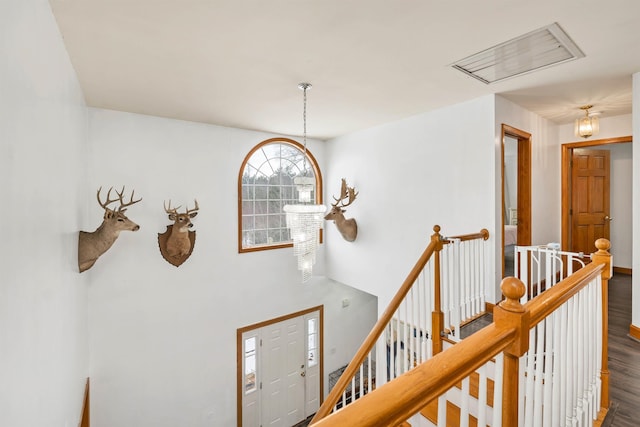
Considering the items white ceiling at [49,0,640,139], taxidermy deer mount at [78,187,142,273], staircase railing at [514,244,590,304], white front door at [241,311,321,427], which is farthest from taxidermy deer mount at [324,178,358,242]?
taxidermy deer mount at [78,187,142,273]

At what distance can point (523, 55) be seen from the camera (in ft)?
7.97

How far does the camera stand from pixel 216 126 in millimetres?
4520

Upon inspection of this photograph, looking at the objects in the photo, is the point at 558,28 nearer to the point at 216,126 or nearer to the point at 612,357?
the point at 612,357

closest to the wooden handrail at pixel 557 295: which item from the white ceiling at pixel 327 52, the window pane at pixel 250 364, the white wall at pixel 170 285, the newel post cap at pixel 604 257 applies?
the newel post cap at pixel 604 257

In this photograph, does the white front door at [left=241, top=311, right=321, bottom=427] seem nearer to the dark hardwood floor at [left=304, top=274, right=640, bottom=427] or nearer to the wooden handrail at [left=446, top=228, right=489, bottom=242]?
the dark hardwood floor at [left=304, top=274, right=640, bottom=427]

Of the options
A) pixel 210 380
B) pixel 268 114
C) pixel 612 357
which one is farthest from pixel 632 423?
pixel 210 380

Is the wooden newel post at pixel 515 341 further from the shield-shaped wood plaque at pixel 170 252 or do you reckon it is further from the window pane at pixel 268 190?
the window pane at pixel 268 190

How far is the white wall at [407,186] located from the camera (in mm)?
3496

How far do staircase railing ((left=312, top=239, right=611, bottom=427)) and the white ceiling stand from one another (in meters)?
1.54

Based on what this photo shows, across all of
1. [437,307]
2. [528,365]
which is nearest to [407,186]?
[437,307]

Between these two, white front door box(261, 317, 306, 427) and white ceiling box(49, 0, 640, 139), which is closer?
white ceiling box(49, 0, 640, 139)

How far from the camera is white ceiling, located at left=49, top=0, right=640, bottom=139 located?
1.85 m

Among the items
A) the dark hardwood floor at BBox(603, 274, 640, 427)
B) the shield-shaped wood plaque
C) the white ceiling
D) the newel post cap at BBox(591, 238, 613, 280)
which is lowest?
the dark hardwood floor at BBox(603, 274, 640, 427)

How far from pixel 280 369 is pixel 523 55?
5.29m
